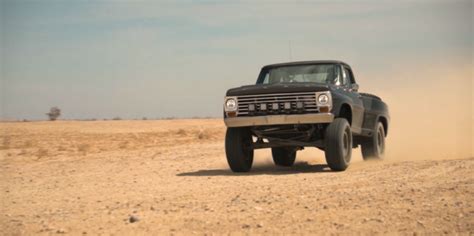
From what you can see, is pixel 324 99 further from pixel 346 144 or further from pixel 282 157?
pixel 282 157

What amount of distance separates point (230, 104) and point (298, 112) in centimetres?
113

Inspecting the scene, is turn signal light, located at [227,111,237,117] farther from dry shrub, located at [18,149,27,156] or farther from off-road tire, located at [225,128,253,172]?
dry shrub, located at [18,149,27,156]

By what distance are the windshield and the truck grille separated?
4.77 ft

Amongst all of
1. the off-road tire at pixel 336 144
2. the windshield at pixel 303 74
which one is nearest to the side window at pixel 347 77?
the windshield at pixel 303 74

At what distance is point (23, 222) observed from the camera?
22.3 ft

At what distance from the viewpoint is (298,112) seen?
987cm

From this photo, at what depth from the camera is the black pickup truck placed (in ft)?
32.1

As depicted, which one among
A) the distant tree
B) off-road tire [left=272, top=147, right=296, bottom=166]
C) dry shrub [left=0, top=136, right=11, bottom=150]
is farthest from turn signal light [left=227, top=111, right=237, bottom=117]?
the distant tree

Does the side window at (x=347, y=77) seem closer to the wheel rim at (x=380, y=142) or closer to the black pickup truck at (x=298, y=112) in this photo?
the black pickup truck at (x=298, y=112)

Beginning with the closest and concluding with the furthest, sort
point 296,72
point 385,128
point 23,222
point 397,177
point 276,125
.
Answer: point 23,222
point 397,177
point 276,125
point 296,72
point 385,128

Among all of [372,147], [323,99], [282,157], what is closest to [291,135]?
[323,99]

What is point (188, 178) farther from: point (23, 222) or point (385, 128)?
point (385, 128)

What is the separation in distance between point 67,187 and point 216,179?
219 centimetres

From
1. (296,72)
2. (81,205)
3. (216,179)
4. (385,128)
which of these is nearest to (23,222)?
(81,205)
